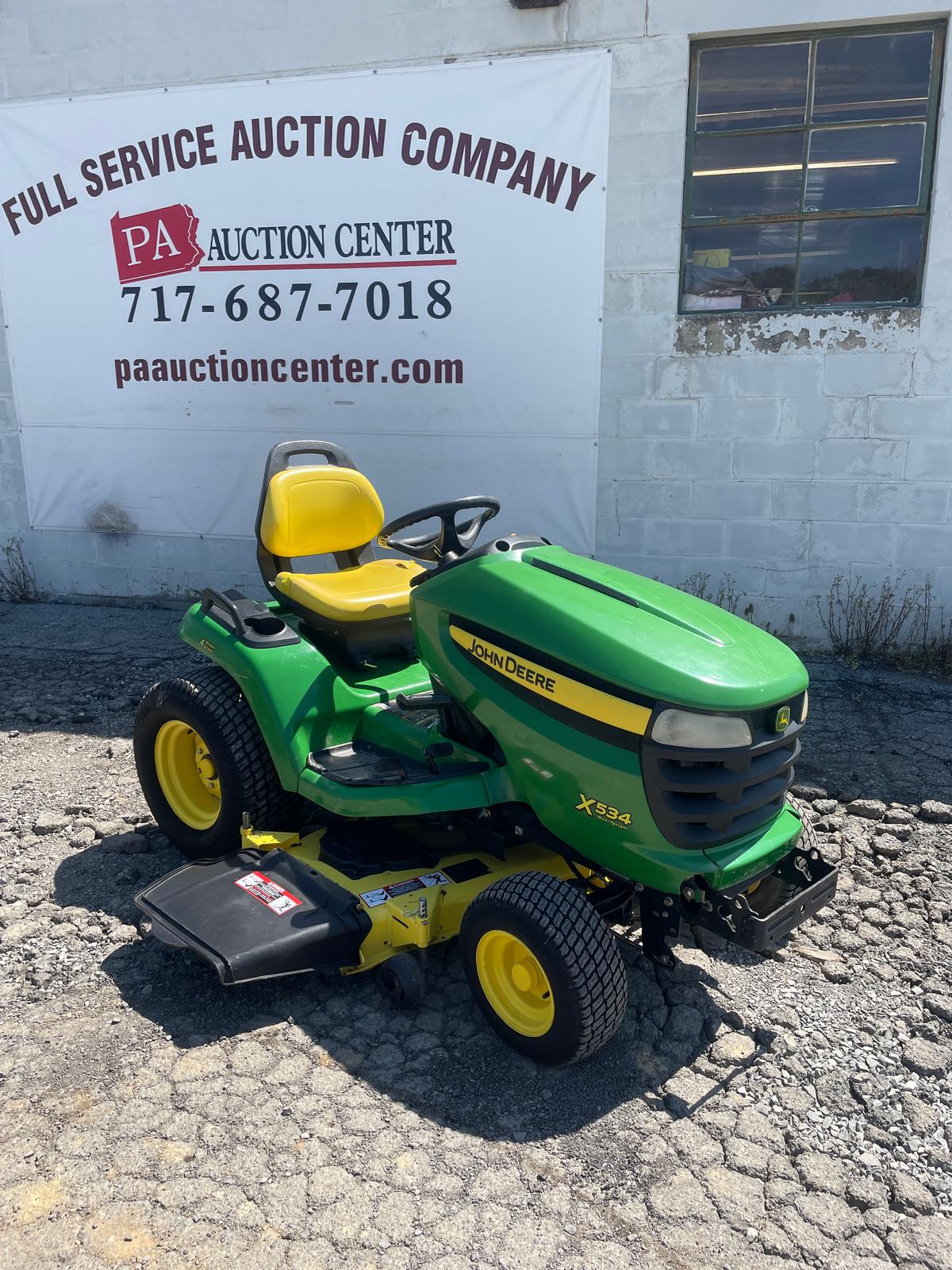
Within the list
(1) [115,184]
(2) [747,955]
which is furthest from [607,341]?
(2) [747,955]

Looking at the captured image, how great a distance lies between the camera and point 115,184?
567 centimetres

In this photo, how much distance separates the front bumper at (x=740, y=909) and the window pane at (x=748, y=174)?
3.66 m

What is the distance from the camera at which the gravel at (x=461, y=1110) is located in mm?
1840

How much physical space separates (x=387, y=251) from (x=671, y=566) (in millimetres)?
2296

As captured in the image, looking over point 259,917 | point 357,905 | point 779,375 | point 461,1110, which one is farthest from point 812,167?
point 461,1110

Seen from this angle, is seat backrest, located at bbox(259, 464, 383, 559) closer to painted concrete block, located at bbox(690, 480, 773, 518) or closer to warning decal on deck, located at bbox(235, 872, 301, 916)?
warning decal on deck, located at bbox(235, 872, 301, 916)

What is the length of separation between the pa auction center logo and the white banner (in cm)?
1

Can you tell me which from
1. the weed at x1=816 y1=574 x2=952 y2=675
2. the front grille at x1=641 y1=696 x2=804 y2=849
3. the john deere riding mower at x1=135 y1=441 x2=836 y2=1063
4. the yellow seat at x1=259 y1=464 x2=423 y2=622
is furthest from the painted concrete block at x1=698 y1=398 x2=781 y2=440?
the front grille at x1=641 y1=696 x2=804 y2=849

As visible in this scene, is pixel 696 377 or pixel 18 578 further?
pixel 18 578

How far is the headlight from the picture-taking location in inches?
83.0

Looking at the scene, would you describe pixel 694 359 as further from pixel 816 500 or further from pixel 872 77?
pixel 872 77

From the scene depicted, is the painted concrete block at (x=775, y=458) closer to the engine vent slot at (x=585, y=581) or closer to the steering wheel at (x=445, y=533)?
the steering wheel at (x=445, y=533)

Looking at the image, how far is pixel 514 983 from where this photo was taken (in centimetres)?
234

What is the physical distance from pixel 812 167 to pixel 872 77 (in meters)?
0.45
